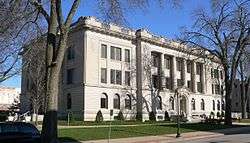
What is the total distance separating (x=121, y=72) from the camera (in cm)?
6719

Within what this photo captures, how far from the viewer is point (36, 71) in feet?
163

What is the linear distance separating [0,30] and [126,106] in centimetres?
4364

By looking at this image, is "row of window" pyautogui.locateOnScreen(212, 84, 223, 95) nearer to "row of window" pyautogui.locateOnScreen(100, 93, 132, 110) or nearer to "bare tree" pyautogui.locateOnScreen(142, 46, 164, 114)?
"bare tree" pyautogui.locateOnScreen(142, 46, 164, 114)

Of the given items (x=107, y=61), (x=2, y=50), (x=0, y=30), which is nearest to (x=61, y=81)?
(x=107, y=61)

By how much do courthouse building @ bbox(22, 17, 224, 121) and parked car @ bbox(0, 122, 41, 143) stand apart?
36471 millimetres

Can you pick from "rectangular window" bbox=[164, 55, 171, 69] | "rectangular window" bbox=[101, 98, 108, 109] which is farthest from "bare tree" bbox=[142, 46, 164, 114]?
"rectangular window" bbox=[101, 98, 108, 109]

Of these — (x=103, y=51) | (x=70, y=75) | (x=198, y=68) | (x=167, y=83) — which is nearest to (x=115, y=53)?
(x=103, y=51)

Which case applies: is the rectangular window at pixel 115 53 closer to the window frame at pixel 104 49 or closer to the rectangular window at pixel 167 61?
the window frame at pixel 104 49

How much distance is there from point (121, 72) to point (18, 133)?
4862 cm

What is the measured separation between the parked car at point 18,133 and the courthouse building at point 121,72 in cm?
3647

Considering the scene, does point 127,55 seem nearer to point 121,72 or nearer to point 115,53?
point 115,53

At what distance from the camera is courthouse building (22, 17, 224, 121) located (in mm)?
61812

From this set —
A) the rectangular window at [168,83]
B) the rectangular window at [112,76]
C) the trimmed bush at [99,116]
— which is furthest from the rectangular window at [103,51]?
the rectangular window at [168,83]

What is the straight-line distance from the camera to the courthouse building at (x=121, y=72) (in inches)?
2434
